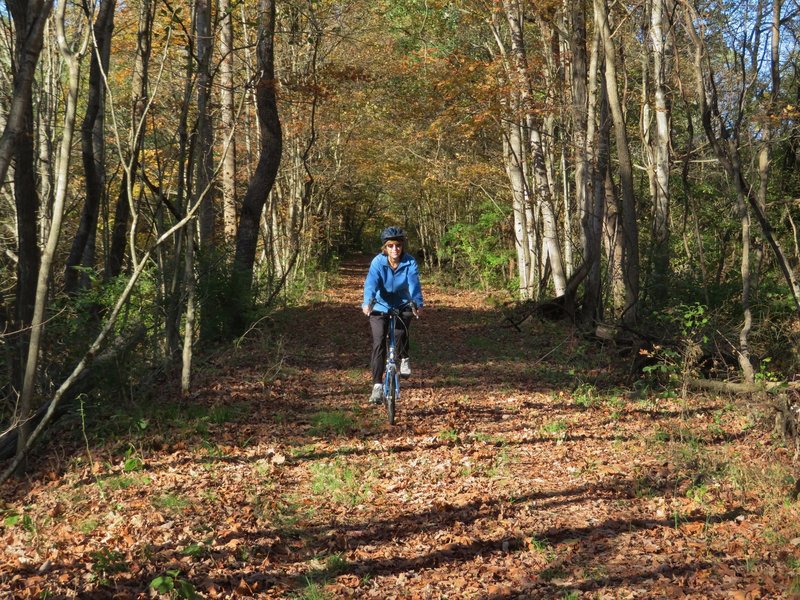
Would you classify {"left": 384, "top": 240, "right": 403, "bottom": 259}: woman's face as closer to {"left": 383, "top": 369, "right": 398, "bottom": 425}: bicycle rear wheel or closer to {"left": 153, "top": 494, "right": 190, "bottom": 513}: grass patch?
{"left": 383, "top": 369, "right": 398, "bottom": 425}: bicycle rear wheel

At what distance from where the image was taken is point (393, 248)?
8.71m

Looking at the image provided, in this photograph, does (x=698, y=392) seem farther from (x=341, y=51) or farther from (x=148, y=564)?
(x=341, y=51)

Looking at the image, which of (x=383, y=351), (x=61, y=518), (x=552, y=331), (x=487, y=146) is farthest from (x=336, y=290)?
(x=61, y=518)

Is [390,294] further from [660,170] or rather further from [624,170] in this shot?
[660,170]

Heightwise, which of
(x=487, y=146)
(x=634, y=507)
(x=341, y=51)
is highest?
(x=341, y=51)

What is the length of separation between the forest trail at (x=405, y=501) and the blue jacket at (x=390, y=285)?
1455mm

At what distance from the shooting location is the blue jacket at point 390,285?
8.70 metres

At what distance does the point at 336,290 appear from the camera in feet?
90.7

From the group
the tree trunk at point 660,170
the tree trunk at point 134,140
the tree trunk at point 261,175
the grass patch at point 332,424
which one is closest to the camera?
the tree trunk at point 134,140

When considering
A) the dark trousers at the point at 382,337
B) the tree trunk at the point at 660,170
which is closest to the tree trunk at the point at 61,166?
the dark trousers at the point at 382,337

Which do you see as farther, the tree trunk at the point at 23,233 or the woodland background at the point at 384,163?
the woodland background at the point at 384,163

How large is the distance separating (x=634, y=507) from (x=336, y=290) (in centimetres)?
2199

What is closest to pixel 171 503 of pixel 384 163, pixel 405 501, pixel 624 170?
pixel 405 501

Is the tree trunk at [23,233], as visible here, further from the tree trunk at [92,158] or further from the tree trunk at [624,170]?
the tree trunk at [624,170]
